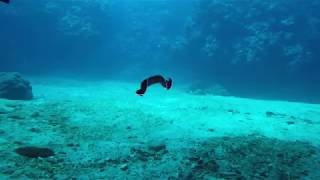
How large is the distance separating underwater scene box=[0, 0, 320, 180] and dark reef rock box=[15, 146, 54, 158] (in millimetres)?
36

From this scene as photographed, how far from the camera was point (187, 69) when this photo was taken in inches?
1176

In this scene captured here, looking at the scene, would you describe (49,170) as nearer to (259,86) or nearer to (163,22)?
(259,86)

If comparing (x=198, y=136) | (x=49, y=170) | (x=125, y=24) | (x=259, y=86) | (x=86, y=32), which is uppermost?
(x=125, y=24)

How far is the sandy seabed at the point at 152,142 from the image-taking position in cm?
487

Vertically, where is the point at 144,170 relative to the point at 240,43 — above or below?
below

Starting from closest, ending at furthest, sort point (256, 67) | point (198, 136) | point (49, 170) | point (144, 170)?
1. point (49, 170)
2. point (144, 170)
3. point (198, 136)
4. point (256, 67)

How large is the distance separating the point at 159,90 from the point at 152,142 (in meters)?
16.2

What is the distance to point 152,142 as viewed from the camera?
247 inches

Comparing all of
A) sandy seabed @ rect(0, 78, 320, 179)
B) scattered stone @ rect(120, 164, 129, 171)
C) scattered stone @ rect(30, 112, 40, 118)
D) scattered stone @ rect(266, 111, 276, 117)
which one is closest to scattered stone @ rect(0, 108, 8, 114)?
sandy seabed @ rect(0, 78, 320, 179)

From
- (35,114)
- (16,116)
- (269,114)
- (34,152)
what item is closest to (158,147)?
(34,152)

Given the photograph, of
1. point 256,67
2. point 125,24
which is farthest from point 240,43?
point 125,24

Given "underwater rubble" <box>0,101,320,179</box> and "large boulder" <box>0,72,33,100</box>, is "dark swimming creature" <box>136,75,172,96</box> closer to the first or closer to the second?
"underwater rubble" <box>0,101,320,179</box>

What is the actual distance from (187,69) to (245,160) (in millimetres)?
24627

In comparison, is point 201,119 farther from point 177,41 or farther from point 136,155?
point 177,41
